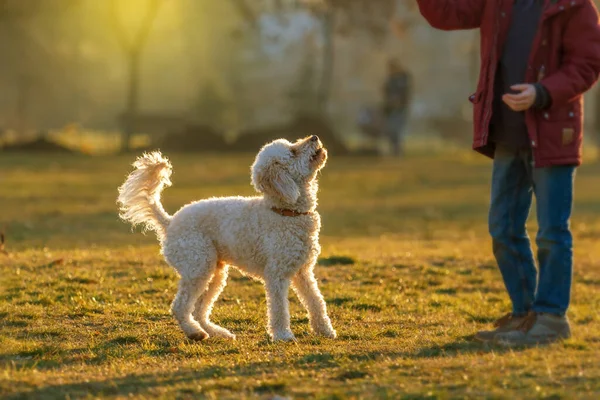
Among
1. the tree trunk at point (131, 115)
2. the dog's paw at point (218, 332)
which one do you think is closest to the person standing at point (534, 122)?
the dog's paw at point (218, 332)

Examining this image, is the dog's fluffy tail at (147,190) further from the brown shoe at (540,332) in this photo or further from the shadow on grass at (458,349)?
the brown shoe at (540,332)

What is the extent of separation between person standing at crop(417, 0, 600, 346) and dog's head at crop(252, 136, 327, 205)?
1300 millimetres

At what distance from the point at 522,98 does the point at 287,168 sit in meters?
1.89

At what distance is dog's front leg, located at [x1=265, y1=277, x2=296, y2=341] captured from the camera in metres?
8.20

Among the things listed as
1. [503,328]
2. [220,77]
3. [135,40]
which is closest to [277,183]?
[503,328]

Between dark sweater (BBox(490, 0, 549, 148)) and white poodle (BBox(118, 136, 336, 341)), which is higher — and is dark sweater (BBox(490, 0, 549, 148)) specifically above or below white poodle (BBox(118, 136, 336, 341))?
above

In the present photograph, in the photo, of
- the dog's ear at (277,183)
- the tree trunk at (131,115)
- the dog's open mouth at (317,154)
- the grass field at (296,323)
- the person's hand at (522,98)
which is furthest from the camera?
the tree trunk at (131,115)

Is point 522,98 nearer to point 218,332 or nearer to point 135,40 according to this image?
point 218,332

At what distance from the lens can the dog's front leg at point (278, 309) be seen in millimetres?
8195

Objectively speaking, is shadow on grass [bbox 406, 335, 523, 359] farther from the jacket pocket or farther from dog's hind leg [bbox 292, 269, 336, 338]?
the jacket pocket

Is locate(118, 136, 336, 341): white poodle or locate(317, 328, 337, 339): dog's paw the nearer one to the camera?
locate(118, 136, 336, 341): white poodle

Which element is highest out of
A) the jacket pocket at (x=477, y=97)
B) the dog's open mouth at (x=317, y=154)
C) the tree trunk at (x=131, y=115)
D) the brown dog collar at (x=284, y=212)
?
the jacket pocket at (x=477, y=97)

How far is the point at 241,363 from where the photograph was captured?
7219 mm

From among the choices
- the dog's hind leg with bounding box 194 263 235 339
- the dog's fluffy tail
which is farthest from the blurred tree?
the dog's hind leg with bounding box 194 263 235 339
